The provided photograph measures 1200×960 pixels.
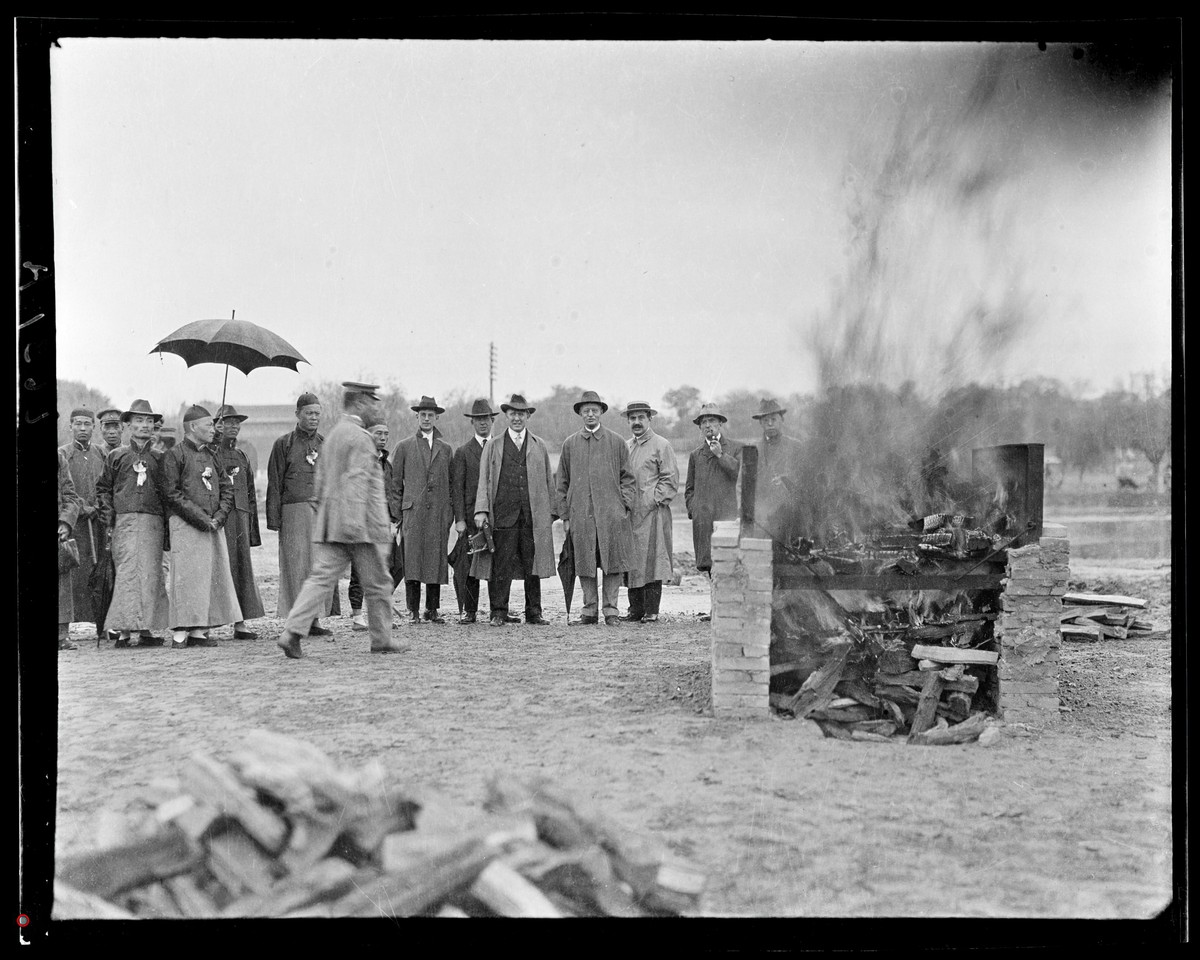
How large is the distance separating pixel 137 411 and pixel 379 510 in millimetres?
1345

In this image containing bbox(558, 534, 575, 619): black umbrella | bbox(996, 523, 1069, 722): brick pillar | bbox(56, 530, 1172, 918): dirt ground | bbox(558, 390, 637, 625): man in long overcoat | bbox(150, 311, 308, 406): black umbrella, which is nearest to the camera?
bbox(56, 530, 1172, 918): dirt ground

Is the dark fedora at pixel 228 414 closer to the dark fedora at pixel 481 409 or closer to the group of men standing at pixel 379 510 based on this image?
the group of men standing at pixel 379 510

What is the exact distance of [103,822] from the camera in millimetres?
4047

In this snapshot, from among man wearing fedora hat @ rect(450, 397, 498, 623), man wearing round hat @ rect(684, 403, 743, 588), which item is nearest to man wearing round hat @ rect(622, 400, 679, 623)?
man wearing round hat @ rect(684, 403, 743, 588)

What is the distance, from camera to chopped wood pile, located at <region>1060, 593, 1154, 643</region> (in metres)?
5.19

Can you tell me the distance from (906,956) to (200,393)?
4.39 m

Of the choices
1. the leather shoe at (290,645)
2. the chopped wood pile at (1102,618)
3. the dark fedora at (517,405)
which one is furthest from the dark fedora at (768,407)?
the leather shoe at (290,645)

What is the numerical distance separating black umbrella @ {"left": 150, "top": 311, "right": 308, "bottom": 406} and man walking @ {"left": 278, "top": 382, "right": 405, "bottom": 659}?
20.9 inches

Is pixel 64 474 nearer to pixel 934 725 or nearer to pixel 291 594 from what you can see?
pixel 291 594

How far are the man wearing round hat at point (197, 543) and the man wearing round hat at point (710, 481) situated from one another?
285 centimetres

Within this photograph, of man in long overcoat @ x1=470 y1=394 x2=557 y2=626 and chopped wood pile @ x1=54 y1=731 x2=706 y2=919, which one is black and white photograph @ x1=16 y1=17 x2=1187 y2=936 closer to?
chopped wood pile @ x1=54 y1=731 x2=706 y2=919

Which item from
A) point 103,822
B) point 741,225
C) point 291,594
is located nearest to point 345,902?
point 103,822

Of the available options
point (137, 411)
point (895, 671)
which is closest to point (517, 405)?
point (137, 411)

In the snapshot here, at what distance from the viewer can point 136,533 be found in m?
5.20
